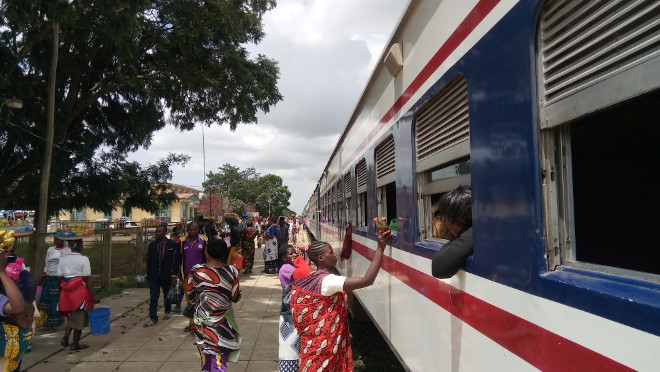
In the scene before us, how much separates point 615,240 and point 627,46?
5.92ft

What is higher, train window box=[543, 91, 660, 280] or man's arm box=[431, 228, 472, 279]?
train window box=[543, 91, 660, 280]

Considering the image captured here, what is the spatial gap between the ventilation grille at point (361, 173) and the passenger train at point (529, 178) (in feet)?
4.61

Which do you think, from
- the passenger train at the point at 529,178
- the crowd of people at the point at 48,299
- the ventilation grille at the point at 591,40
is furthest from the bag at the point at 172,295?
the ventilation grille at the point at 591,40

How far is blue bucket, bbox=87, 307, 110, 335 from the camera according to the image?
609cm

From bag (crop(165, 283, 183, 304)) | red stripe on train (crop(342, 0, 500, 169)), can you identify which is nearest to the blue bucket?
bag (crop(165, 283, 183, 304))

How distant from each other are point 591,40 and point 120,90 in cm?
1384

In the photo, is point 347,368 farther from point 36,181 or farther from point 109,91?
point 109,91

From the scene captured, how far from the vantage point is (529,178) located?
1542mm

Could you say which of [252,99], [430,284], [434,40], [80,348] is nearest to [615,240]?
[430,284]

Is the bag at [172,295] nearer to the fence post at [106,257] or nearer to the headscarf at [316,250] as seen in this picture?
the fence post at [106,257]

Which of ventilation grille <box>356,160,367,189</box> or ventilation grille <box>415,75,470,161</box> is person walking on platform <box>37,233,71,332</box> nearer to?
ventilation grille <box>356,160,367,189</box>

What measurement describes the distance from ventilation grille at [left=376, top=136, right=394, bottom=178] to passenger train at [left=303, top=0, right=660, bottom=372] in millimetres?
89

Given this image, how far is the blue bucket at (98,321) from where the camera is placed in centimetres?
609

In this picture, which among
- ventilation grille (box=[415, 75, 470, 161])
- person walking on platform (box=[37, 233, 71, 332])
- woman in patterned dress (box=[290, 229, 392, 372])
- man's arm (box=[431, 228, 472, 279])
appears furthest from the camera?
person walking on platform (box=[37, 233, 71, 332])
